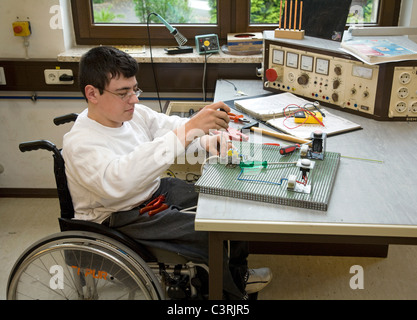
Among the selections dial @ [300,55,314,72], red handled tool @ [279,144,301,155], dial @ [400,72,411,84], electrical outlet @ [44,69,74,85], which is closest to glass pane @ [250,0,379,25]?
dial @ [300,55,314,72]

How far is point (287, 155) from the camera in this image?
5.19ft

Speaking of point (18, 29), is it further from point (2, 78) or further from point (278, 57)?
point (278, 57)

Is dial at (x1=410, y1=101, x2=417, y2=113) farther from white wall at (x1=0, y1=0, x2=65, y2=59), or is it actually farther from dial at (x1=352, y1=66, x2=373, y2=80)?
white wall at (x1=0, y1=0, x2=65, y2=59)

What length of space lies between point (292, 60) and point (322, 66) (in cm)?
18

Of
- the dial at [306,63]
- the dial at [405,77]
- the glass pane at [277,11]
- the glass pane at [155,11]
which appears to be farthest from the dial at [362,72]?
the glass pane at [155,11]

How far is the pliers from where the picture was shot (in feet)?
5.12

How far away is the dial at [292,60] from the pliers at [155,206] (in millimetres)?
1000

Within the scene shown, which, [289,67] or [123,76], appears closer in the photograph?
→ [123,76]

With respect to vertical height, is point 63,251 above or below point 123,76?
below

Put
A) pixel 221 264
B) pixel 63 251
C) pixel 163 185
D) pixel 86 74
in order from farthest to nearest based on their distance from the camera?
1. pixel 163 185
2. pixel 86 74
3. pixel 63 251
4. pixel 221 264
